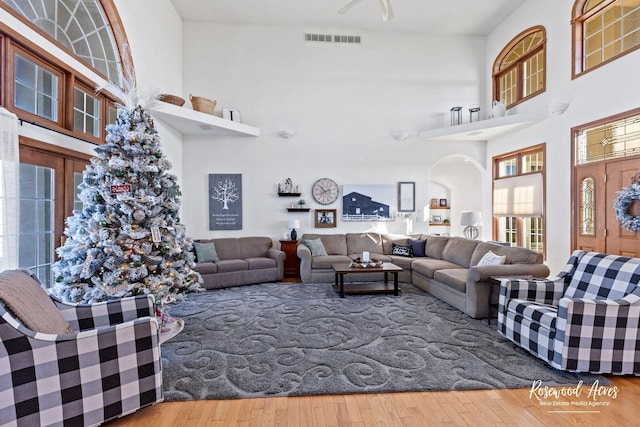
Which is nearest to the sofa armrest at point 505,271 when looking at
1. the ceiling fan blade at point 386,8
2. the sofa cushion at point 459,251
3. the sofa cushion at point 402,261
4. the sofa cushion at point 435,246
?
the sofa cushion at point 459,251

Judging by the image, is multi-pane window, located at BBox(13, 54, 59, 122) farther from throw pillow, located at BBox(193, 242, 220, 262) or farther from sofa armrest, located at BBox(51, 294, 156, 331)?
throw pillow, located at BBox(193, 242, 220, 262)

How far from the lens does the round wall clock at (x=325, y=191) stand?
6789 millimetres

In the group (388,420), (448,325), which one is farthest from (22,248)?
(448,325)

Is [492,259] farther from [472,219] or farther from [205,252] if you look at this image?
[205,252]

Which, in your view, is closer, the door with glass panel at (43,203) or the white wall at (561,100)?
the door with glass panel at (43,203)

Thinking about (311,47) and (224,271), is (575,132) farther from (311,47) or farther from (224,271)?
(224,271)

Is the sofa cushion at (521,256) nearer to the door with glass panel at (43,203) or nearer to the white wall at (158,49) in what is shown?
the white wall at (158,49)

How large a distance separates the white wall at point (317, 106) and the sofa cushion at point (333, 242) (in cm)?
36

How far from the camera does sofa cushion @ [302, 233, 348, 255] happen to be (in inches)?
253

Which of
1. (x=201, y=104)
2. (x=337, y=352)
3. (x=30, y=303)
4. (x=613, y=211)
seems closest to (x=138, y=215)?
(x=30, y=303)

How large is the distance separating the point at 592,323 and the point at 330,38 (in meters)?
6.51

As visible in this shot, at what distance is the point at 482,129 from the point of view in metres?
6.03

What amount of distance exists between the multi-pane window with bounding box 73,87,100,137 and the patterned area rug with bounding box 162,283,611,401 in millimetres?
2474

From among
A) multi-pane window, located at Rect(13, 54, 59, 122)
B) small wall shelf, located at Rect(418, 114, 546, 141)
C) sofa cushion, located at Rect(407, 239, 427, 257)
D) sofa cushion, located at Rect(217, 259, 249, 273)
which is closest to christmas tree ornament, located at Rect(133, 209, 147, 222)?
multi-pane window, located at Rect(13, 54, 59, 122)
